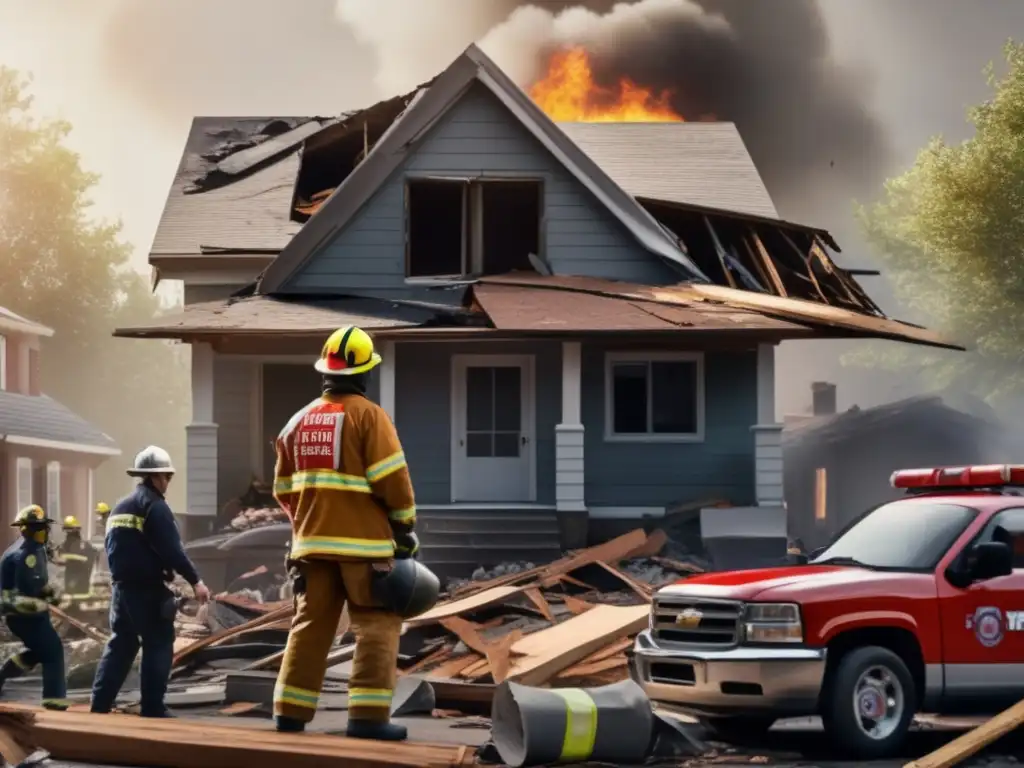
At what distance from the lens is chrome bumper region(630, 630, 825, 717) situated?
417 inches

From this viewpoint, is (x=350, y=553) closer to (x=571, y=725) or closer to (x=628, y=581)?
(x=571, y=725)

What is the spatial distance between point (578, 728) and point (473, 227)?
14.8 meters

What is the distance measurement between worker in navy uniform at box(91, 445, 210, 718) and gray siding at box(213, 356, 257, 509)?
44.5ft

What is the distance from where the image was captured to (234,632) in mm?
16797

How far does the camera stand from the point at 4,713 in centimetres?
916

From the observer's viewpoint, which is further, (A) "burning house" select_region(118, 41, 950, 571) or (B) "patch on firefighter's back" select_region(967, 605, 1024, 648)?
(A) "burning house" select_region(118, 41, 950, 571)

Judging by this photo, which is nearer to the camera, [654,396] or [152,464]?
[152,464]

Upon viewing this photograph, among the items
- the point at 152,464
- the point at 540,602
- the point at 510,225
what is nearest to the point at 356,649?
the point at 152,464

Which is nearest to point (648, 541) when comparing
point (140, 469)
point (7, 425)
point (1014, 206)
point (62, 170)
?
point (140, 469)

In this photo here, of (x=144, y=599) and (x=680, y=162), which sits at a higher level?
(x=680, y=162)

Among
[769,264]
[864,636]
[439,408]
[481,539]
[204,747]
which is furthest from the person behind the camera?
[769,264]

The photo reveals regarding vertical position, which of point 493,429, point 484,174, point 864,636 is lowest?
point 864,636

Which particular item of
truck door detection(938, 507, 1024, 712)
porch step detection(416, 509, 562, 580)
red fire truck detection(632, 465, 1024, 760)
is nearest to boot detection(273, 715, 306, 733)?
red fire truck detection(632, 465, 1024, 760)

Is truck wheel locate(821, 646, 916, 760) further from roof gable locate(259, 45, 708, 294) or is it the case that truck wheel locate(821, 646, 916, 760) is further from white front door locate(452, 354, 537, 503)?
roof gable locate(259, 45, 708, 294)
